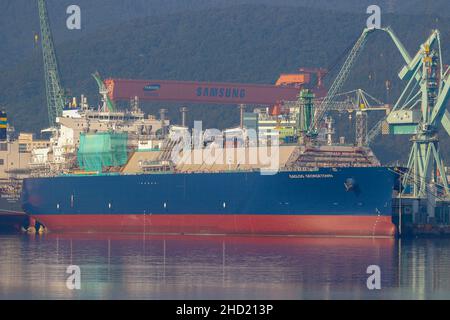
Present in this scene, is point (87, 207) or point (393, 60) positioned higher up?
point (393, 60)

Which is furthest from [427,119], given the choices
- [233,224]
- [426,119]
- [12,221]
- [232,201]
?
[12,221]

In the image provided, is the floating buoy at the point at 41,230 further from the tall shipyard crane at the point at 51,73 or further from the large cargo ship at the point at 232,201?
the tall shipyard crane at the point at 51,73

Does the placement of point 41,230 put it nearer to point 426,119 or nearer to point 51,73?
point 51,73

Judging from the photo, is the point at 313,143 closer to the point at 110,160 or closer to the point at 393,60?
the point at 110,160

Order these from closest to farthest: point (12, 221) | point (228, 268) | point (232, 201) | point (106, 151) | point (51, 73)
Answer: point (228, 268)
point (232, 201)
point (106, 151)
point (12, 221)
point (51, 73)

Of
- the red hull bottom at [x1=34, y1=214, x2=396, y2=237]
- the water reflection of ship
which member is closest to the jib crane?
the red hull bottom at [x1=34, y1=214, x2=396, y2=237]
